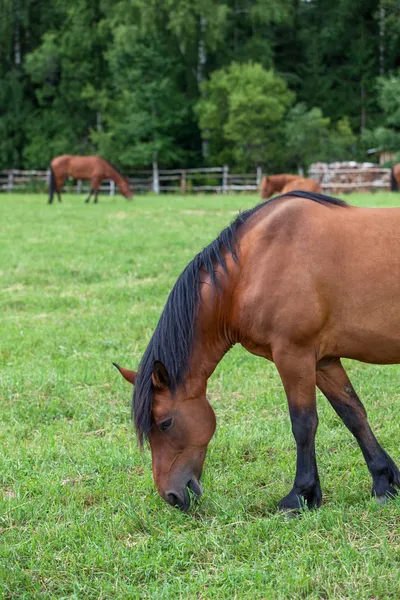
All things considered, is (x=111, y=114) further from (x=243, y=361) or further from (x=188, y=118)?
(x=243, y=361)

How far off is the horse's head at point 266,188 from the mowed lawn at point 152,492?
14292mm

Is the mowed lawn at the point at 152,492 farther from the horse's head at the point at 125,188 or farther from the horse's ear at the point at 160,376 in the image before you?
the horse's head at the point at 125,188

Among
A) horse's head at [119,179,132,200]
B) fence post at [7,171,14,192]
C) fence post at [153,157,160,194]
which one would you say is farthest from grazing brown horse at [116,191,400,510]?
fence post at [7,171,14,192]

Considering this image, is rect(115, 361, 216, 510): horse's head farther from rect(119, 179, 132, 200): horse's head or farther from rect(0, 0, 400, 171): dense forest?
rect(0, 0, 400, 171): dense forest

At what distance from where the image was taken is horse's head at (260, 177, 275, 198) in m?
20.6

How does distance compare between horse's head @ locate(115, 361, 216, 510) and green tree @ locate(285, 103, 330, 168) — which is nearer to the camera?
horse's head @ locate(115, 361, 216, 510)

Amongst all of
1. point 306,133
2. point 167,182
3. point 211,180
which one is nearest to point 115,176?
point 211,180

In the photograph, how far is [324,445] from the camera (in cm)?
392

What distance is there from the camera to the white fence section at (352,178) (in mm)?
27719

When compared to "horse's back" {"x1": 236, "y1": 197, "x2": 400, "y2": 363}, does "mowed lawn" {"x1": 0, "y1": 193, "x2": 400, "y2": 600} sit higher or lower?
lower

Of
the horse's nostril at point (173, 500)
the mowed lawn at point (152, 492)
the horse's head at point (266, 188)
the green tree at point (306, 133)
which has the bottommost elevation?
the mowed lawn at point (152, 492)

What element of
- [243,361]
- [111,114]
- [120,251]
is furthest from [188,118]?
[243,361]

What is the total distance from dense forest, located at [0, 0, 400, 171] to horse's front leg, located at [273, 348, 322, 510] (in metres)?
31.1

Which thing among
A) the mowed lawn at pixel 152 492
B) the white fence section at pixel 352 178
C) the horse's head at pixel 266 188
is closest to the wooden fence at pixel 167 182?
the white fence section at pixel 352 178
